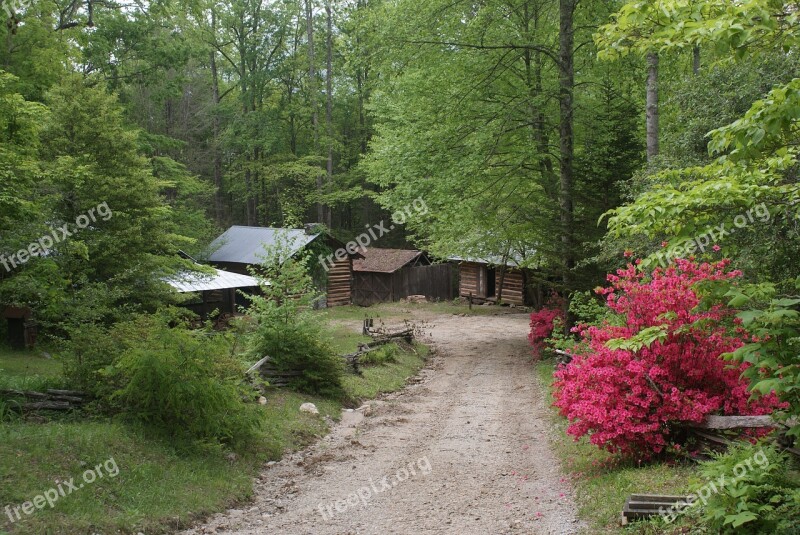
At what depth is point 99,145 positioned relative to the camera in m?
16.4

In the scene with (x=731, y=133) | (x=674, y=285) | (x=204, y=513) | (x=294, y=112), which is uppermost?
(x=294, y=112)

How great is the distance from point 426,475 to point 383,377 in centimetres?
782

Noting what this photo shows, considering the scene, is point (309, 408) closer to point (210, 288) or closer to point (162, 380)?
point (162, 380)

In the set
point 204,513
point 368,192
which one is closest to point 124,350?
point 204,513

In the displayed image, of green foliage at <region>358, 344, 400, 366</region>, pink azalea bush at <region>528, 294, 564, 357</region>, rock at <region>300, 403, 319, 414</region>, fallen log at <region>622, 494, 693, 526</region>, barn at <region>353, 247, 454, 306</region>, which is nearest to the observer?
fallen log at <region>622, 494, 693, 526</region>

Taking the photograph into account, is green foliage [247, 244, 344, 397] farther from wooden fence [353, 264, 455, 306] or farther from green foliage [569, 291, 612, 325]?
wooden fence [353, 264, 455, 306]

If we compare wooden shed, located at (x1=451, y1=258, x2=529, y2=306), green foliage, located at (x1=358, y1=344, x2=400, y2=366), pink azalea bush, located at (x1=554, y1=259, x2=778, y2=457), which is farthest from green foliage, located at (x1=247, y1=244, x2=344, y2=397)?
wooden shed, located at (x1=451, y1=258, x2=529, y2=306)

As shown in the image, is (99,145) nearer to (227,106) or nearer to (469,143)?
(469,143)

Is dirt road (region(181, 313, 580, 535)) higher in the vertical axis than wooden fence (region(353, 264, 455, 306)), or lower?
lower

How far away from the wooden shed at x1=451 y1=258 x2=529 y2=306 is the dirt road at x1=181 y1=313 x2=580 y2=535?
2122 cm

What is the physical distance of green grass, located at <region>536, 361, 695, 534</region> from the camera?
7219 millimetres

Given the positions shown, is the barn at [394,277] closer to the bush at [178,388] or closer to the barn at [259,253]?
the barn at [259,253]

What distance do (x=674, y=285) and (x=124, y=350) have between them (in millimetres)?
8190

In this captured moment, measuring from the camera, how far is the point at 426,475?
10.1m
